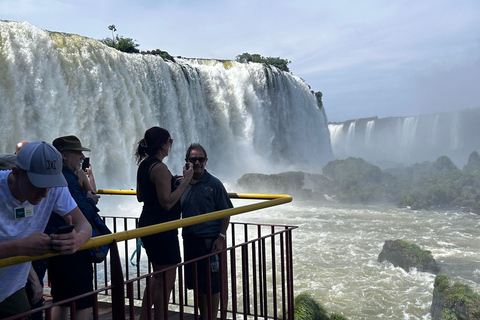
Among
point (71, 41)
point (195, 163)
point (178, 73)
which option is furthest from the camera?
point (178, 73)

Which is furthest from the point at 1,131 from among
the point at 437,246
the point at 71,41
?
the point at 437,246

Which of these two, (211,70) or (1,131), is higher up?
(211,70)

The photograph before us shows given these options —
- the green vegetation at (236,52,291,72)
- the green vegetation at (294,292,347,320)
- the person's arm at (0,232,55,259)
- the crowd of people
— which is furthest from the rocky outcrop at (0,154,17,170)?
the green vegetation at (236,52,291,72)

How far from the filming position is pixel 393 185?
32.9 metres

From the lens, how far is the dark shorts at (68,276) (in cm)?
273

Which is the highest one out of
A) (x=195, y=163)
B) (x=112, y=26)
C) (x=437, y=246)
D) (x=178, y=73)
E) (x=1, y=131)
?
(x=112, y=26)

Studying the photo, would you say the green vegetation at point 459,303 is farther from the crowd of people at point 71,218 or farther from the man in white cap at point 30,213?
the man in white cap at point 30,213

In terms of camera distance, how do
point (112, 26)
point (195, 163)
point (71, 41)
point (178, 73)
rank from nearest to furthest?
1. point (195, 163)
2. point (71, 41)
3. point (178, 73)
4. point (112, 26)

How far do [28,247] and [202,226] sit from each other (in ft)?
6.48

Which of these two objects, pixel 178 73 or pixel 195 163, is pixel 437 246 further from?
pixel 178 73

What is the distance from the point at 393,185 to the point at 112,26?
31064 mm

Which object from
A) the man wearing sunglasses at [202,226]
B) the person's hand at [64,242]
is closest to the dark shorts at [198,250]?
the man wearing sunglasses at [202,226]

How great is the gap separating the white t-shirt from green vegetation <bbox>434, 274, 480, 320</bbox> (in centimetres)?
894

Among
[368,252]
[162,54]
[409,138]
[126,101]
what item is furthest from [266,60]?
[368,252]
